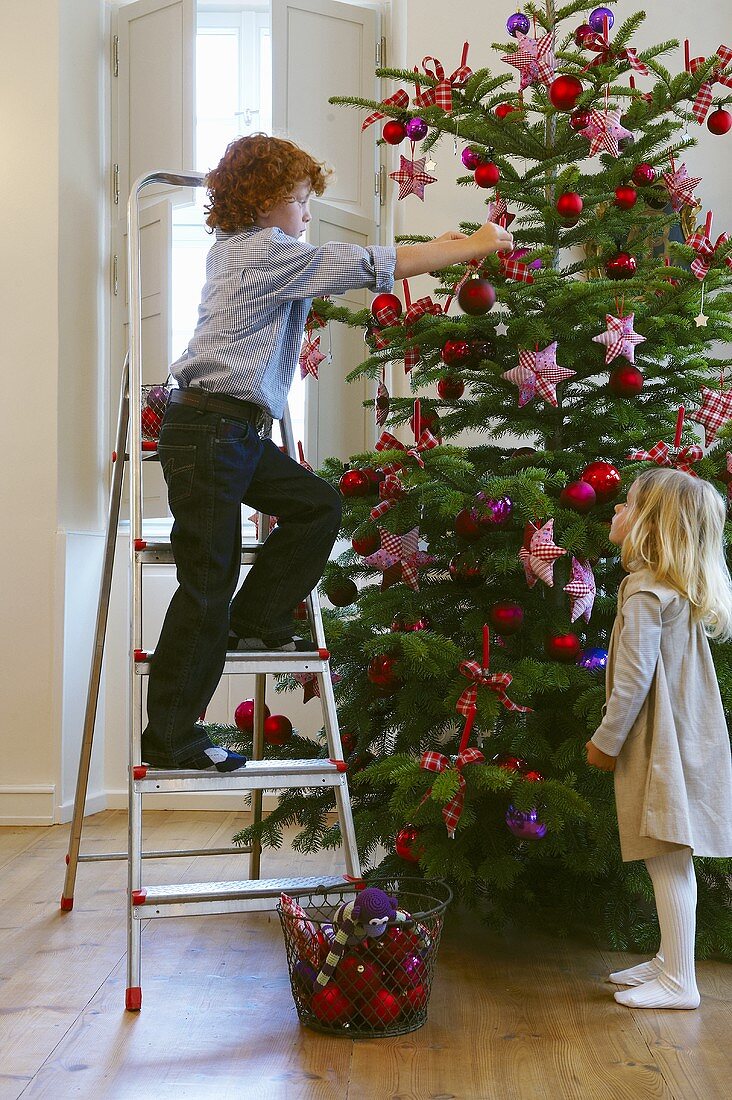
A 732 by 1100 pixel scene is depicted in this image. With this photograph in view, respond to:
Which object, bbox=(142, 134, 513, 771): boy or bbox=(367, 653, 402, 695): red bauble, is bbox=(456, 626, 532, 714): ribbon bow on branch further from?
bbox=(142, 134, 513, 771): boy

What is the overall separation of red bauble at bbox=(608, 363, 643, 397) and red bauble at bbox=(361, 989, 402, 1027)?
1.23m

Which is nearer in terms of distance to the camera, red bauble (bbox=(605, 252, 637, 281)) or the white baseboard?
red bauble (bbox=(605, 252, 637, 281))

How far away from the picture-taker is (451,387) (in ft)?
8.17

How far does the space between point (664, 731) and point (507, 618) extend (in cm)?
40

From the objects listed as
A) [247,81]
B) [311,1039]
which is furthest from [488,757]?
[247,81]

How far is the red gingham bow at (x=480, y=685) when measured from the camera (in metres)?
2.09

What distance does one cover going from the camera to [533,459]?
232cm

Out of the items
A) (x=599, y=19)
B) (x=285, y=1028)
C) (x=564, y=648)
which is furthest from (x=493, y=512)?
(x=599, y=19)

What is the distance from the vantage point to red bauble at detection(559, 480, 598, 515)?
7.06ft

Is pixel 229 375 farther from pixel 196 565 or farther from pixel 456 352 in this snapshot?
pixel 456 352

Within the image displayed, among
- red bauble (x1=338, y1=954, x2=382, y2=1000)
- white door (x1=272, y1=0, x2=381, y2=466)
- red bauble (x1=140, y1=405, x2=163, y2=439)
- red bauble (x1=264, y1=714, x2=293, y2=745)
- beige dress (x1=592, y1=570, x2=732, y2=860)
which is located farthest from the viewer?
white door (x1=272, y1=0, x2=381, y2=466)

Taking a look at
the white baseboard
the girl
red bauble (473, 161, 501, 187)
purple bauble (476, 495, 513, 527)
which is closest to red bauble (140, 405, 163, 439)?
purple bauble (476, 495, 513, 527)

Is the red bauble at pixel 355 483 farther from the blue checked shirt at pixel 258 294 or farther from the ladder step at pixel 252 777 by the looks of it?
the ladder step at pixel 252 777

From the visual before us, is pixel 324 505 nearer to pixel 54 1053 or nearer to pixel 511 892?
pixel 511 892
